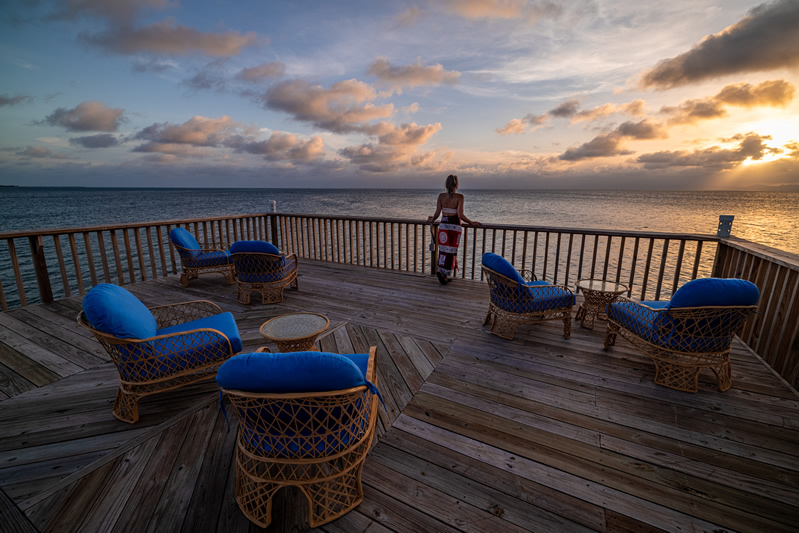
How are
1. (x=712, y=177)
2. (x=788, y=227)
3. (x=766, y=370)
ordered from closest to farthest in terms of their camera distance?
(x=766, y=370), (x=712, y=177), (x=788, y=227)

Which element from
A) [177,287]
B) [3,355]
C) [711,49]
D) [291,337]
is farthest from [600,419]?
[711,49]

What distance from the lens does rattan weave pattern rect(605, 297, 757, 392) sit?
2.37 metres

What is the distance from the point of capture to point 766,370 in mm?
2799

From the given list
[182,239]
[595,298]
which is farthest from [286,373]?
[182,239]

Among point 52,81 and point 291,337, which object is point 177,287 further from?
point 52,81

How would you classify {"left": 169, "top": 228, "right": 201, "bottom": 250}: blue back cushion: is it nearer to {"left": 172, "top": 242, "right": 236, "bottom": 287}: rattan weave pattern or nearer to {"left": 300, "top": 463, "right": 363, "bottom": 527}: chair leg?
{"left": 172, "top": 242, "right": 236, "bottom": 287}: rattan weave pattern

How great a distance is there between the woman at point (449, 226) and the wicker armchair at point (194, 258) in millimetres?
3660

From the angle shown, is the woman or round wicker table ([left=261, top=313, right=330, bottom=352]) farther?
the woman

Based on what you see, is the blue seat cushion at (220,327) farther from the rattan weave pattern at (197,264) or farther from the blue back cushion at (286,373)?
the rattan weave pattern at (197,264)

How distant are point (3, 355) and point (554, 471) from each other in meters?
4.85

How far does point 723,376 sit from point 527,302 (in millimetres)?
1587

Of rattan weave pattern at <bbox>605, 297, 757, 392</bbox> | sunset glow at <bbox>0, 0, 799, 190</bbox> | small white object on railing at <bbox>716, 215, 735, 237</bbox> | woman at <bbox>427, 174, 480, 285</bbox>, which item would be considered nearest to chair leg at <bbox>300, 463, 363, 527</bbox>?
rattan weave pattern at <bbox>605, 297, 757, 392</bbox>

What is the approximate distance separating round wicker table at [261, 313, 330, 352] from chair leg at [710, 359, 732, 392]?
3203 mm

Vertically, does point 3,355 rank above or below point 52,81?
below
